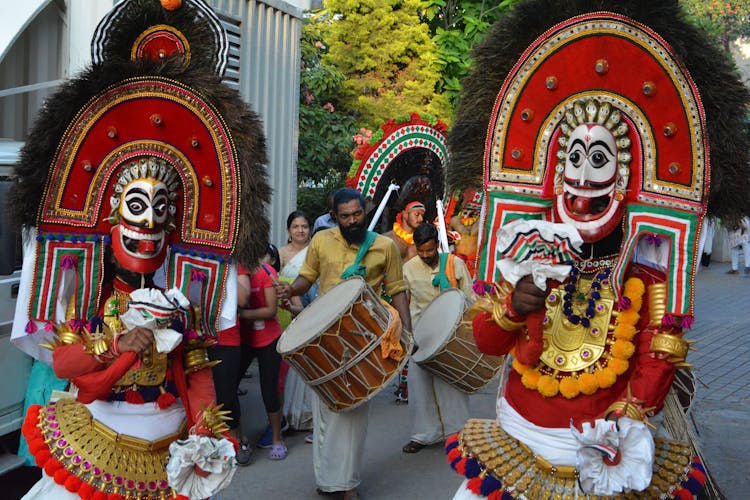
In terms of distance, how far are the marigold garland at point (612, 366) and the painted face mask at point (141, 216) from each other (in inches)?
64.8

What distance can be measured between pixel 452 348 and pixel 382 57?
33.2ft

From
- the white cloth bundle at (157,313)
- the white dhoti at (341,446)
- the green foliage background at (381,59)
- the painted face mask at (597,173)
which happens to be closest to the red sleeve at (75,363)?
the white cloth bundle at (157,313)

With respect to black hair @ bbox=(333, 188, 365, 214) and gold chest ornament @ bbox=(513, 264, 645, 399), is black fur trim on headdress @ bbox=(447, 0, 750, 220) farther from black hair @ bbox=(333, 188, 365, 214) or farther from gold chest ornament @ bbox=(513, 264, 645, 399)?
black hair @ bbox=(333, 188, 365, 214)

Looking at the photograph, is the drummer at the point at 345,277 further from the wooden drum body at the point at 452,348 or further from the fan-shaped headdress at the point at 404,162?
the fan-shaped headdress at the point at 404,162

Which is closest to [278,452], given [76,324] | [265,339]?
[265,339]

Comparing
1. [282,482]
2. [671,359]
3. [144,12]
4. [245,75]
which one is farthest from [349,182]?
[671,359]

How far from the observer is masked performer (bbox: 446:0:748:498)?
329 cm

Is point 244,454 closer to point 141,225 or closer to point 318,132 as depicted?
point 141,225

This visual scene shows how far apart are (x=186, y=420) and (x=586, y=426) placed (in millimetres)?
1665

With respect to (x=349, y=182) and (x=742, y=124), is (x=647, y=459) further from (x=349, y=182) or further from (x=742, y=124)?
(x=349, y=182)

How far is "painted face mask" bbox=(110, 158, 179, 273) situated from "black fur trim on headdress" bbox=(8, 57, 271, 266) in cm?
31

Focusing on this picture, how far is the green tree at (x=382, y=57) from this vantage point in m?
15.2

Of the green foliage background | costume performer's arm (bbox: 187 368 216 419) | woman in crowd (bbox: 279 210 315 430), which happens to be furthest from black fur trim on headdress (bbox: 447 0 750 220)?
the green foliage background

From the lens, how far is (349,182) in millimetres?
9203
